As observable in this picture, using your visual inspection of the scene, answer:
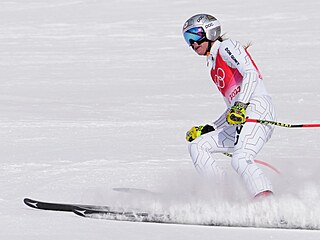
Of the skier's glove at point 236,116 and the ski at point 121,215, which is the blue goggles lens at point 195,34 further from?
the ski at point 121,215

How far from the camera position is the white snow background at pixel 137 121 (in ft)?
18.1

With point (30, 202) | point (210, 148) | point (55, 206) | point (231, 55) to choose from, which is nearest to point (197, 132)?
point (210, 148)

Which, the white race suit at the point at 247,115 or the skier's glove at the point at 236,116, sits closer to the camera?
the skier's glove at the point at 236,116

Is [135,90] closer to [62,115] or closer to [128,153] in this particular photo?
[62,115]

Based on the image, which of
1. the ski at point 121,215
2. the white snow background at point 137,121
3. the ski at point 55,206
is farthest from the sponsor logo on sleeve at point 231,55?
the ski at point 55,206

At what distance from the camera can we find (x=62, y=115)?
11.0 m

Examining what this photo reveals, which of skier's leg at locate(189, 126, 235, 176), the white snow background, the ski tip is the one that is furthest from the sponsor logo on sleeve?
the ski tip

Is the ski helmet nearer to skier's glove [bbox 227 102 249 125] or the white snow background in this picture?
skier's glove [bbox 227 102 249 125]

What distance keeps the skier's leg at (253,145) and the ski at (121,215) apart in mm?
590

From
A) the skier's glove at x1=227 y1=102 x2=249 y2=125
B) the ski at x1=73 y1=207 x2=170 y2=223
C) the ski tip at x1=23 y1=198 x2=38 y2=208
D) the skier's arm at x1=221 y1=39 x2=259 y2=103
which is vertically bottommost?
the ski at x1=73 y1=207 x2=170 y2=223

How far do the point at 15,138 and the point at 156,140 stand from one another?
1541mm

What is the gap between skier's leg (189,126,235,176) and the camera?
589 cm

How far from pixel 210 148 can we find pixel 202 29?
830mm

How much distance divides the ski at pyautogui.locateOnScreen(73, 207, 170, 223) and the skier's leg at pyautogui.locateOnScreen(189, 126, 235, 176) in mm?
477
